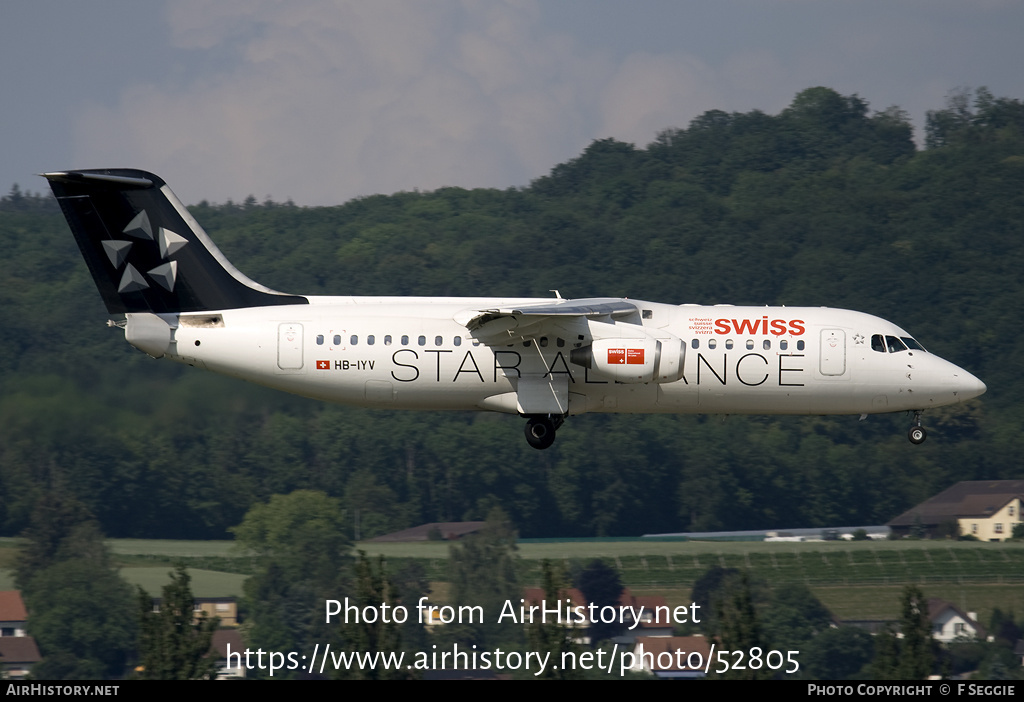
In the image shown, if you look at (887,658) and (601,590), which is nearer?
(887,658)

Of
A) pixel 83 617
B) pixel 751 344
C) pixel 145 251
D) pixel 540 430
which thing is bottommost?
pixel 83 617

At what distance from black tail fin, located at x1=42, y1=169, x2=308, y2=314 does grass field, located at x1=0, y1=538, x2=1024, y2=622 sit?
29996mm

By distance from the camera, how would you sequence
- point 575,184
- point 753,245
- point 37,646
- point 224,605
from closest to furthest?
point 37,646 < point 224,605 < point 753,245 < point 575,184

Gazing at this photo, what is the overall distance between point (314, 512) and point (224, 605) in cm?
883

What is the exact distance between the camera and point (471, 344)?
27359 mm

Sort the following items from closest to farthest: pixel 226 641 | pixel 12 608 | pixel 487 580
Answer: pixel 226 641, pixel 12 608, pixel 487 580

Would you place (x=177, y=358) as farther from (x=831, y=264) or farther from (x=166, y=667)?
(x=831, y=264)

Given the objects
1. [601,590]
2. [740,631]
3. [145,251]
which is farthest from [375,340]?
[601,590]

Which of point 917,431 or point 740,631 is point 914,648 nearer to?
point 740,631

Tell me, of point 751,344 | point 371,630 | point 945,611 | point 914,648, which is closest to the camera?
point 751,344

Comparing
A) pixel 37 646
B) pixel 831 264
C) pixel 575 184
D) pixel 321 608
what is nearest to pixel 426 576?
pixel 321 608

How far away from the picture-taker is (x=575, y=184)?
137875 mm

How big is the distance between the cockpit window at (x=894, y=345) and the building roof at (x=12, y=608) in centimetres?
3982

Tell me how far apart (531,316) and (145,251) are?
8.14m
